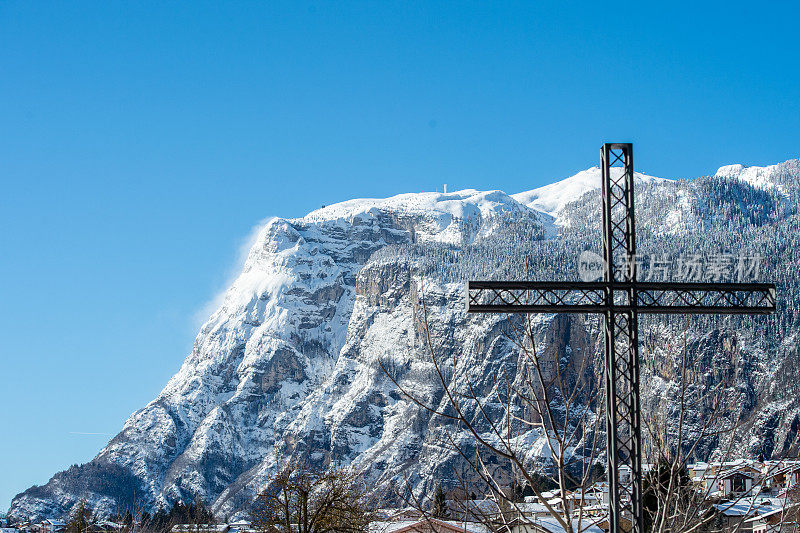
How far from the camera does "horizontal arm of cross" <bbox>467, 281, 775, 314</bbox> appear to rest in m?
8.08

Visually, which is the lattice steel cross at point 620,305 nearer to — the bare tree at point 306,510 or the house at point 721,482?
the house at point 721,482

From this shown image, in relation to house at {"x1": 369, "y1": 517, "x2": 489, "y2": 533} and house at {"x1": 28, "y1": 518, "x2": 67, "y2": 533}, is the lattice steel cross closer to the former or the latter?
house at {"x1": 369, "y1": 517, "x2": 489, "y2": 533}

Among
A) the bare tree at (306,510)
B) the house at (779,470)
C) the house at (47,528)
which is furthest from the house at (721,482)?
the house at (47,528)

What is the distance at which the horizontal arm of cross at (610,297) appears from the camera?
808 cm

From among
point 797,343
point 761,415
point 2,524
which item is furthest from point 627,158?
point 797,343

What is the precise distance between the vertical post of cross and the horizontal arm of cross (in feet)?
0.10

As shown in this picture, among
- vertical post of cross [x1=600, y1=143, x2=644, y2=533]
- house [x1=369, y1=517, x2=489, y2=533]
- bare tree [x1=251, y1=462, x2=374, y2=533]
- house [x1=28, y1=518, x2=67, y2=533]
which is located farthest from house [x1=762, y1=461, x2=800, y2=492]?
house [x1=28, y1=518, x2=67, y2=533]

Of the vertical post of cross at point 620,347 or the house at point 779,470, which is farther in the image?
the house at point 779,470

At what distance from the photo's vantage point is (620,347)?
8.23 meters

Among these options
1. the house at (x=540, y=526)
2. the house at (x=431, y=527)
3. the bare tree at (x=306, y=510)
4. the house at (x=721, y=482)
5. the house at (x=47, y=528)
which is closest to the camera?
the house at (x=540, y=526)

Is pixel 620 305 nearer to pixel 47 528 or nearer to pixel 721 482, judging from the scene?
pixel 721 482

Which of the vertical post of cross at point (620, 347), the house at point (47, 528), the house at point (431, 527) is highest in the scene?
the vertical post of cross at point (620, 347)

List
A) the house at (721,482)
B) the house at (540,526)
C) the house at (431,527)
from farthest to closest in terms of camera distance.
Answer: the house at (431,527) < the house at (721,482) < the house at (540,526)

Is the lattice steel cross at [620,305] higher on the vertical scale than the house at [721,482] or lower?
higher
